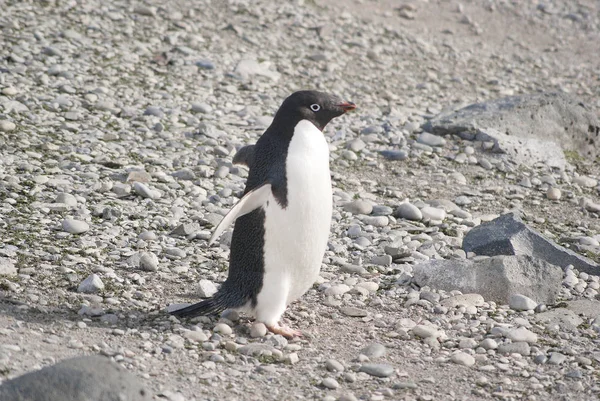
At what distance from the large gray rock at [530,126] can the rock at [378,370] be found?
3.76 metres

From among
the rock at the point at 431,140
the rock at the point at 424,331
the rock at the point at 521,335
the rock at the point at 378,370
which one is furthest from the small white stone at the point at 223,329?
the rock at the point at 431,140

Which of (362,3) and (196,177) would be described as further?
(362,3)

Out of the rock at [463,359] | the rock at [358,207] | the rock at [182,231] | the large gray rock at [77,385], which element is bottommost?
the rock at [182,231]

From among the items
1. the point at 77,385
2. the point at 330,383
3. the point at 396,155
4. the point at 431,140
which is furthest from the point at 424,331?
the point at 431,140

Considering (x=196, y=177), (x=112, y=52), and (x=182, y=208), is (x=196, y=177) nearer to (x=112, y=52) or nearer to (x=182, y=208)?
(x=182, y=208)

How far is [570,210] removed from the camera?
21.7 ft

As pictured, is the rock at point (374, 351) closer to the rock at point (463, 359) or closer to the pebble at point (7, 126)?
the rock at point (463, 359)

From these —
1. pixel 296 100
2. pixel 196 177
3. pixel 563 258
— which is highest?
pixel 296 100

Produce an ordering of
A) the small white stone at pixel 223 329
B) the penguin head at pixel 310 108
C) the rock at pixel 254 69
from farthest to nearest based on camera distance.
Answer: the rock at pixel 254 69 → the penguin head at pixel 310 108 → the small white stone at pixel 223 329

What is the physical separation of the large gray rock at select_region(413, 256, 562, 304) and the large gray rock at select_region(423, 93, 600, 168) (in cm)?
248

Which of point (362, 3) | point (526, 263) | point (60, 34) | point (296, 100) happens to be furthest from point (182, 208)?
point (362, 3)

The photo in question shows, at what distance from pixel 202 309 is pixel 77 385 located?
4.05 ft

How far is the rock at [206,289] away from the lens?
4594 mm

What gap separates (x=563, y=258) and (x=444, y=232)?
2.56ft
